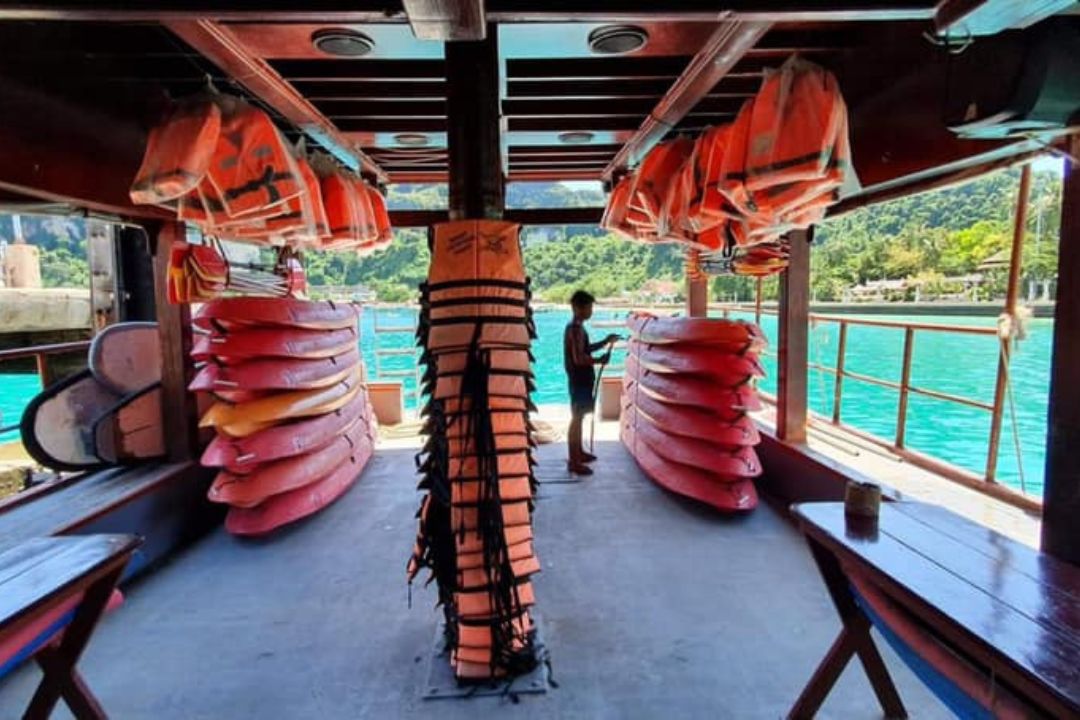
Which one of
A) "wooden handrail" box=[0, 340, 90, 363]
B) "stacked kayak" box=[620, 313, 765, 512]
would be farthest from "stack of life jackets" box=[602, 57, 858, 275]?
"wooden handrail" box=[0, 340, 90, 363]

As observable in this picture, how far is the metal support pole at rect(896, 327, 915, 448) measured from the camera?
174 inches

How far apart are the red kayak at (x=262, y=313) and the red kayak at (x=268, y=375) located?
10.7 inches

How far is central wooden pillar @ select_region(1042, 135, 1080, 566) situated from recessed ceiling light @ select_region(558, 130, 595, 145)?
2786 millimetres

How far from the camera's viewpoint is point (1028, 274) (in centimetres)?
471

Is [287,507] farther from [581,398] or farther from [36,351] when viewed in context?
[581,398]

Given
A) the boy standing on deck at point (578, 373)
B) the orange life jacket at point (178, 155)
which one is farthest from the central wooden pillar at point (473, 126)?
the boy standing on deck at point (578, 373)

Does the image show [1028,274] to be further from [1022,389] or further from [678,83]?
[678,83]

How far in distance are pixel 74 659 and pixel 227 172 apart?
1978 mm

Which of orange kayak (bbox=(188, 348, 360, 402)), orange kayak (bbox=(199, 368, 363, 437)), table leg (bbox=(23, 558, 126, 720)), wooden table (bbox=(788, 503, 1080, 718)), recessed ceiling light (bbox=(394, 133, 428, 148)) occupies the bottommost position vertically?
table leg (bbox=(23, 558, 126, 720))

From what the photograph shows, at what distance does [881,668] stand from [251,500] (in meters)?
3.52

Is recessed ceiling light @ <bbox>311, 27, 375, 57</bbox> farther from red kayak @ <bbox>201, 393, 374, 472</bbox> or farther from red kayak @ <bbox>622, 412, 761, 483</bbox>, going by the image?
red kayak @ <bbox>622, 412, 761, 483</bbox>

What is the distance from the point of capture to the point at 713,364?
3977 mm

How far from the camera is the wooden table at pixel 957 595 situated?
1.15 meters

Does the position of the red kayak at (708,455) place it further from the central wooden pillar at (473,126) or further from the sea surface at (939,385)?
the central wooden pillar at (473,126)
